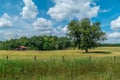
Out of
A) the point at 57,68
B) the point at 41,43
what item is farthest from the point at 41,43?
the point at 57,68

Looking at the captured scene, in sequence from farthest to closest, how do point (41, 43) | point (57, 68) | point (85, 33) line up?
point (41, 43) → point (85, 33) → point (57, 68)

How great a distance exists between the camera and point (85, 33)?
77688mm

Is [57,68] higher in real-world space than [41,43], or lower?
lower

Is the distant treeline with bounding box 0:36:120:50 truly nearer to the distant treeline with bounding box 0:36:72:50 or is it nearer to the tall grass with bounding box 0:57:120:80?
the distant treeline with bounding box 0:36:72:50

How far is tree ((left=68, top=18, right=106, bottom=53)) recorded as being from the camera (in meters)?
77.6

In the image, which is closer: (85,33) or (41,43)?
(85,33)

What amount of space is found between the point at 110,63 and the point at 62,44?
117915 millimetres

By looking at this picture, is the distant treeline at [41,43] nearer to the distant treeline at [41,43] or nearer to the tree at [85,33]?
the distant treeline at [41,43]

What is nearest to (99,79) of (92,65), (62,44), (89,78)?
(89,78)

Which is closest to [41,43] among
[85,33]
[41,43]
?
[41,43]

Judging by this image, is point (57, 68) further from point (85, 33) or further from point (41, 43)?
point (41, 43)

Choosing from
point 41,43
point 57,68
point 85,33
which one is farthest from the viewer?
point 41,43

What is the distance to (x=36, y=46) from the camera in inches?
5022

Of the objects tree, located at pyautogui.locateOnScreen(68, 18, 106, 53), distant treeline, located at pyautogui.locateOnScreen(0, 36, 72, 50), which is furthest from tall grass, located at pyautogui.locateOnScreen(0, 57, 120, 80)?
distant treeline, located at pyautogui.locateOnScreen(0, 36, 72, 50)
